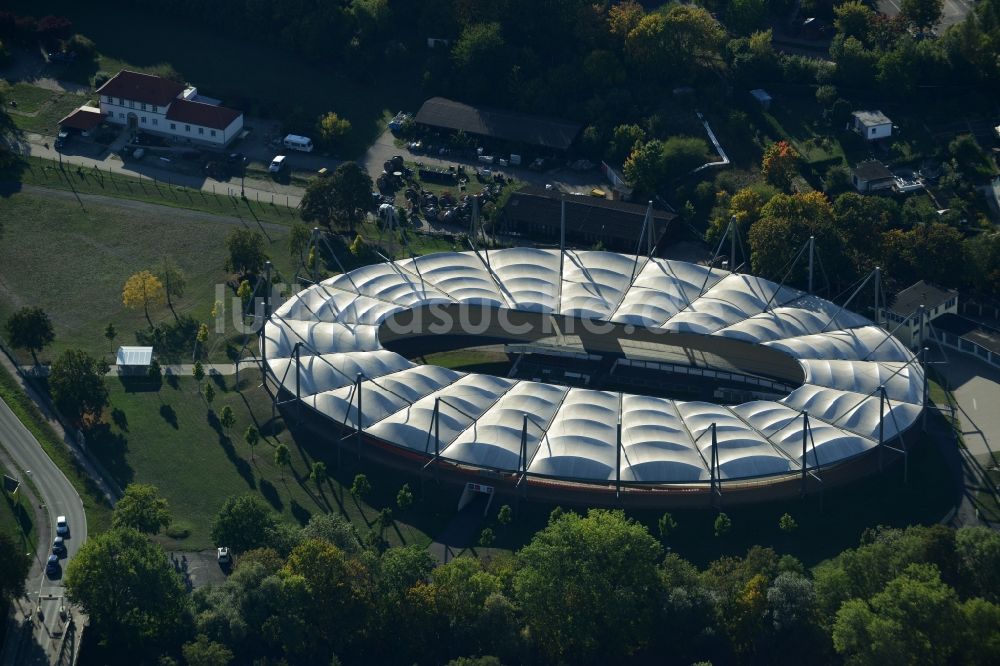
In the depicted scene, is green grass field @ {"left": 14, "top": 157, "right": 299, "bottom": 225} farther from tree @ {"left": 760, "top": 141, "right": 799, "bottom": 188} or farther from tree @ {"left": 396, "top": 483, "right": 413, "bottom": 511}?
tree @ {"left": 760, "top": 141, "right": 799, "bottom": 188}

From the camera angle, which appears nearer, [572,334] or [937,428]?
[937,428]

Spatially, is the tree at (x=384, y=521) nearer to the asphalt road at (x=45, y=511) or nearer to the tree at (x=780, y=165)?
the asphalt road at (x=45, y=511)

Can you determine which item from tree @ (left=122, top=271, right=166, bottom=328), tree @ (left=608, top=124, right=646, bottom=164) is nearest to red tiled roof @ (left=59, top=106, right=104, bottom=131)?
tree @ (left=122, top=271, right=166, bottom=328)

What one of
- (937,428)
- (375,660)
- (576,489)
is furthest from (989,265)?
(375,660)

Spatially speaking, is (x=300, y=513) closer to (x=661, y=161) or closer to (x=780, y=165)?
(x=661, y=161)

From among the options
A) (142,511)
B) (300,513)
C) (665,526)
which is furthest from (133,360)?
(665,526)

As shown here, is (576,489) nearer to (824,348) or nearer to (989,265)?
(824,348)

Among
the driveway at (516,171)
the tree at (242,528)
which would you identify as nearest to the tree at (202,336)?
the tree at (242,528)
